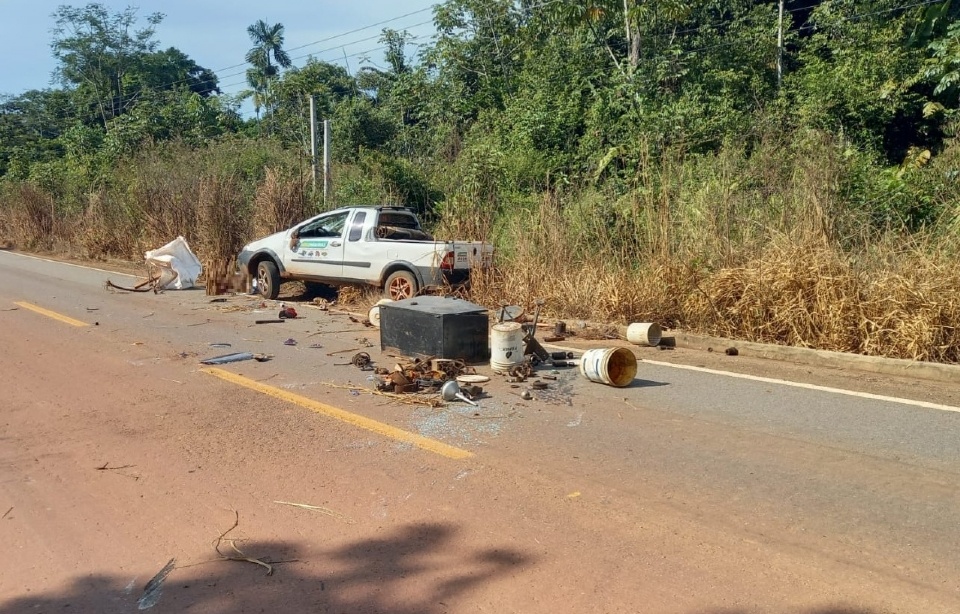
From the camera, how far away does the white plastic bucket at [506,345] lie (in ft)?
26.4

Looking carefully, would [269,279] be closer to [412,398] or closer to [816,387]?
[412,398]

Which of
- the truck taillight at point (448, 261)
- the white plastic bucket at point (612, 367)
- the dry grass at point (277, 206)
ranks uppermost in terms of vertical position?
the dry grass at point (277, 206)

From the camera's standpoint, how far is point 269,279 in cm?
1460

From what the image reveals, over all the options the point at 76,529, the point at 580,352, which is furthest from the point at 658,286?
the point at 76,529

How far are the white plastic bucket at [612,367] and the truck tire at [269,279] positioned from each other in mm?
8427

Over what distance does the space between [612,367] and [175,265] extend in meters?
11.4

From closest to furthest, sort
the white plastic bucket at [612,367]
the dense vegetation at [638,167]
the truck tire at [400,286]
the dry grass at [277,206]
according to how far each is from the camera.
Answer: the white plastic bucket at [612,367]
the dense vegetation at [638,167]
the truck tire at [400,286]
the dry grass at [277,206]

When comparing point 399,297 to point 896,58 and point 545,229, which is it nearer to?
point 545,229

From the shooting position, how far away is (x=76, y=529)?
437 cm

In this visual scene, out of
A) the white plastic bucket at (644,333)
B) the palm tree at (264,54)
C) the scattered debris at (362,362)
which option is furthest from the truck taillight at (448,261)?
the palm tree at (264,54)

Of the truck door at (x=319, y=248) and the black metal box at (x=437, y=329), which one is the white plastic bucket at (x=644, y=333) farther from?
the truck door at (x=319, y=248)

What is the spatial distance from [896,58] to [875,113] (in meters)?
1.42

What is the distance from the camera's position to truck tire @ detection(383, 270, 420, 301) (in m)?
12.6

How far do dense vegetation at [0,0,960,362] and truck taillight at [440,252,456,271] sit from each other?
1.83ft
